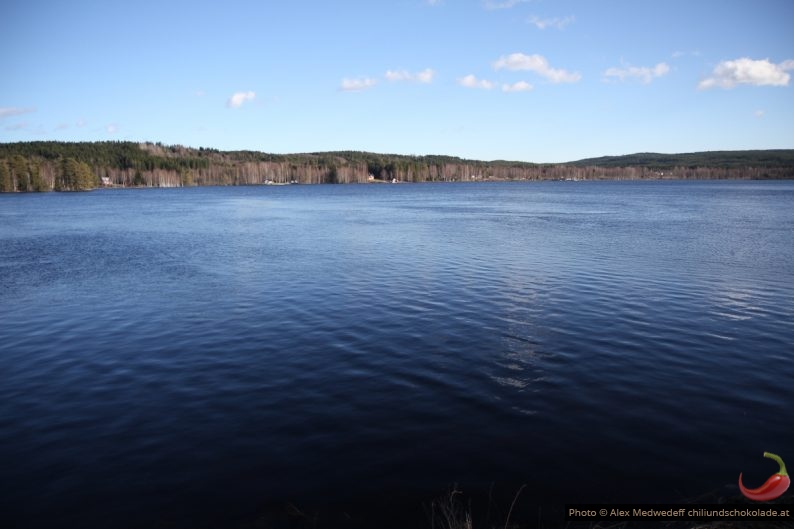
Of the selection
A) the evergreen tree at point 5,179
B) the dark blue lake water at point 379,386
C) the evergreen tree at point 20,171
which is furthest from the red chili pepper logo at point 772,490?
the evergreen tree at point 20,171

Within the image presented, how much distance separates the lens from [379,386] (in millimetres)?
13844

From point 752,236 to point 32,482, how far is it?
5526cm

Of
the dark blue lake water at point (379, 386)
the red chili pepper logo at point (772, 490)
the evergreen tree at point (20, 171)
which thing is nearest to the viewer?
the red chili pepper logo at point (772, 490)

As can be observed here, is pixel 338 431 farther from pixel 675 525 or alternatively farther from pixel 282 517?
pixel 675 525

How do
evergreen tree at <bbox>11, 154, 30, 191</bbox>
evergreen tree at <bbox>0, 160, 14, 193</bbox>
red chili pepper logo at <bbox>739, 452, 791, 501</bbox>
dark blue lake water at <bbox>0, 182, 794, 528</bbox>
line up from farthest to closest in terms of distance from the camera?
evergreen tree at <bbox>11, 154, 30, 191</bbox> → evergreen tree at <bbox>0, 160, 14, 193</bbox> → dark blue lake water at <bbox>0, 182, 794, 528</bbox> → red chili pepper logo at <bbox>739, 452, 791, 501</bbox>

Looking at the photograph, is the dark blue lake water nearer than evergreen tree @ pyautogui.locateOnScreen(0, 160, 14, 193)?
Yes

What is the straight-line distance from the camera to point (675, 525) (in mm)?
8344

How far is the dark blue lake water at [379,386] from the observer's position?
31.6ft

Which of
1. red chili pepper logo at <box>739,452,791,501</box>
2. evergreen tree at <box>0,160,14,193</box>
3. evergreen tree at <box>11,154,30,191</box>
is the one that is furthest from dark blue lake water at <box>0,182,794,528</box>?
evergreen tree at <box>11,154,30,191</box>

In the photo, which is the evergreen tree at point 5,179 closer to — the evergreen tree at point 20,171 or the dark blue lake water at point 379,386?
the evergreen tree at point 20,171

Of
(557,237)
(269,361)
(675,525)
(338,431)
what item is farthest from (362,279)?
(557,237)

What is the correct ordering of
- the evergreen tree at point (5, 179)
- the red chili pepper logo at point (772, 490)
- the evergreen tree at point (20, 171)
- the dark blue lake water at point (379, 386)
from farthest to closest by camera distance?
1. the evergreen tree at point (20, 171)
2. the evergreen tree at point (5, 179)
3. the dark blue lake water at point (379, 386)
4. the red chili pepper logo at point (772, 490)

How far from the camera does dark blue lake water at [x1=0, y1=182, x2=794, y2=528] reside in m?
9.63

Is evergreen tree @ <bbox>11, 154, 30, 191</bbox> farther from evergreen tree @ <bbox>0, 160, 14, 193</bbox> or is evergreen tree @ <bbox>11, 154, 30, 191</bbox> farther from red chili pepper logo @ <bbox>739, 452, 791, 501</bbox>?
red chili pepper logo @ <bbox>739, 452, 791, 501</bbox>
